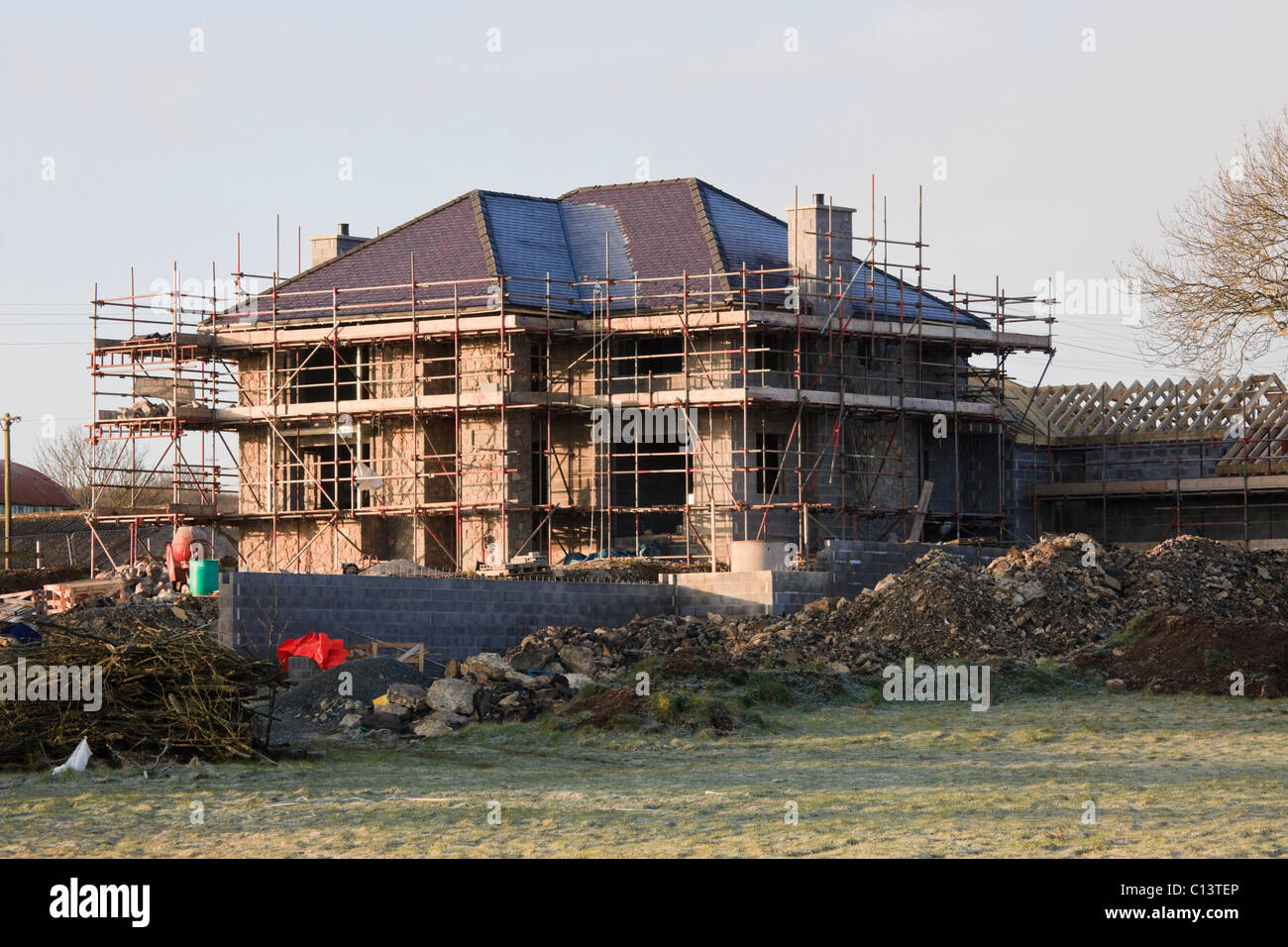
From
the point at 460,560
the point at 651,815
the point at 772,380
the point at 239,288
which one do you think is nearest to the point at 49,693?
the point at 651,815

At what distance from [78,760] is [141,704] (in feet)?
3.39

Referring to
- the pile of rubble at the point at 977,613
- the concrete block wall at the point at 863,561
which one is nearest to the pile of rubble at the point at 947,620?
the pile of rubble at the point at 977,613

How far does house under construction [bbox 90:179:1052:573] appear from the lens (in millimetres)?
34688

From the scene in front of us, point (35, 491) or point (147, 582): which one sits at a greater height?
point (35, 491)

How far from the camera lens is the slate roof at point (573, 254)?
119 ft

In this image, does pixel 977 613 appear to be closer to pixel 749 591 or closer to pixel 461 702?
pixel 749 591

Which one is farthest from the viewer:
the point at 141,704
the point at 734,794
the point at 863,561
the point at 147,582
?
the point at 147,582

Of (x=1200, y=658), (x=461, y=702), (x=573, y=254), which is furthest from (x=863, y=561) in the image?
(x=573, y=254)

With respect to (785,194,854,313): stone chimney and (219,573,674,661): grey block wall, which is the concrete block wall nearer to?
(219,573,674,661): grey block wall

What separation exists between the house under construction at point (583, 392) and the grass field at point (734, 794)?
51.9 feet

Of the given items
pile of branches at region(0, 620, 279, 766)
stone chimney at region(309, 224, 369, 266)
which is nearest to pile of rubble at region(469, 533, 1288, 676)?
pile of branches at region(0, 620, 279, 766)

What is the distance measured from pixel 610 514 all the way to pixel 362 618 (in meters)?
11.0

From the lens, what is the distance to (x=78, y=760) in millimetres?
14445
